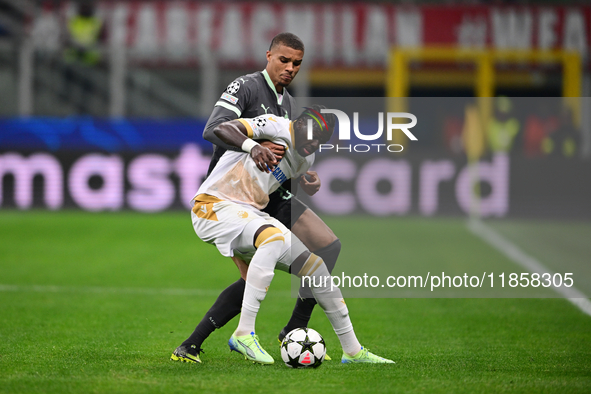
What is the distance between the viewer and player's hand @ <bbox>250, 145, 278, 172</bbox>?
13.7 ft

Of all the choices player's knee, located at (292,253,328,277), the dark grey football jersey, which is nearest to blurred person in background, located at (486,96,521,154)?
the dark grey football jersey

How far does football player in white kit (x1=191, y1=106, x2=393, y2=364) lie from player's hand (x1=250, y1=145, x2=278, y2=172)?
32mm

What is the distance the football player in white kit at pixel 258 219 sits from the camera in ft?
14.3

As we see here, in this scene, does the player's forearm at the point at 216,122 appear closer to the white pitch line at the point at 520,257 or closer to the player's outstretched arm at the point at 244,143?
the player's outstretched arm at the point at 244,143

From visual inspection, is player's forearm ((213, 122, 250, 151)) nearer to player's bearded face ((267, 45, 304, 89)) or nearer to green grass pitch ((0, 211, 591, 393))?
player's bearded face ((267, 45, 304, 89))

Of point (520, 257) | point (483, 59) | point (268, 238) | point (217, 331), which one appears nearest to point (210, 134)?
point (268, 238)

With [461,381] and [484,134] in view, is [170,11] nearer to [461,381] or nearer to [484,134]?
[484,134]

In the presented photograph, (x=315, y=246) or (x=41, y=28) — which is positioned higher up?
(x=41, y=28)

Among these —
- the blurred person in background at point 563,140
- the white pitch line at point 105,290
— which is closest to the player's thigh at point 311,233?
the white pitch line at point 105,290

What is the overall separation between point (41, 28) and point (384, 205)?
940 centimetres

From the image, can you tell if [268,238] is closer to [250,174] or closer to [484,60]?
[250,174]

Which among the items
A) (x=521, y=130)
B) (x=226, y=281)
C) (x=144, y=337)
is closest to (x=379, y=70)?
(x=521, y=130)

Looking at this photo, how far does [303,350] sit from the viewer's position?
4473mm

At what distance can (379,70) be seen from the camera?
20422 millimetres
